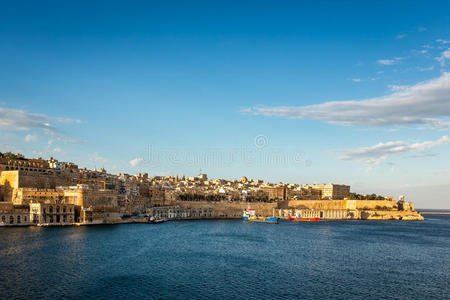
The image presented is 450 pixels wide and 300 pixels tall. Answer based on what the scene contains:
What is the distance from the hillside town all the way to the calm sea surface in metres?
8.63

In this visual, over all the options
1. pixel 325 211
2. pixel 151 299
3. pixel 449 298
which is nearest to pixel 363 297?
pixel 449 298

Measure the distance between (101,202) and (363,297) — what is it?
42.3 m

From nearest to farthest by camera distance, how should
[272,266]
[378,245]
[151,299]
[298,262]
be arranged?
[151,299] < [272,266] < [298,262] < [378,245]

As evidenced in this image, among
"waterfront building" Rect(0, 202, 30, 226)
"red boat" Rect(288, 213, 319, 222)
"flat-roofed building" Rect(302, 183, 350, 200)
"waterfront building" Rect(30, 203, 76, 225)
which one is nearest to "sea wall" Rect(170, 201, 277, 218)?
"red boat" Rect(288, 213, 319, 222)

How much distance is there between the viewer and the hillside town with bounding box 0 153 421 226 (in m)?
Answer: 51.5

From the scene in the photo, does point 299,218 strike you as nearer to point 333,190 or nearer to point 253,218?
point 253,218

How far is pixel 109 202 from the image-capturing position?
5784cm

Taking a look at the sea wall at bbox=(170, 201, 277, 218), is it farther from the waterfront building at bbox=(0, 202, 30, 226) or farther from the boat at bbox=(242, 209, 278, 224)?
the waterfront building at bbox=(0, 202, 30, 226)

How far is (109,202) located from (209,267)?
33702mm

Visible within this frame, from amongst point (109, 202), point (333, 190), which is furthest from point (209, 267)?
point (333, 190)

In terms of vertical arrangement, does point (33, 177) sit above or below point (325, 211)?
above

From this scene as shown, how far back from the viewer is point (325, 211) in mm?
91688

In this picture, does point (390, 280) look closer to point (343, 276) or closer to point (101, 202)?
point (343, 276)

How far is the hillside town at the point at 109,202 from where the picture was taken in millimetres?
51478
